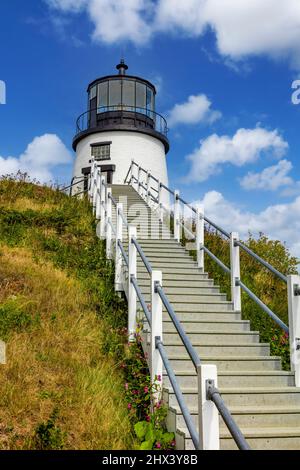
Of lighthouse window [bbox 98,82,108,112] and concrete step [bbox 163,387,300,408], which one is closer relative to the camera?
concrete step [bbox 163,387,300,408]

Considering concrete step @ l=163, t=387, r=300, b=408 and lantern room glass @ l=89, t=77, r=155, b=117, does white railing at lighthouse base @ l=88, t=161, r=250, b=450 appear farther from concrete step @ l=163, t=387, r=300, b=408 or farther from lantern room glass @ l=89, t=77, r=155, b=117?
lantern room glass @ l=89, t=77, r=155, b=117

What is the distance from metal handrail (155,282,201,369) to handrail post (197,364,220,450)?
0.72 ft

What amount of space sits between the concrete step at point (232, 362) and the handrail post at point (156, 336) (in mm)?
532

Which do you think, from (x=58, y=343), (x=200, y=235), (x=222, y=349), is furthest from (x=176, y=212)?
(x=58, y=343)

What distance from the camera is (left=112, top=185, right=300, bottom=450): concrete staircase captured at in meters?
4.63

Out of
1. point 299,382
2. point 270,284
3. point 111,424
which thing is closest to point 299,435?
point 299,382

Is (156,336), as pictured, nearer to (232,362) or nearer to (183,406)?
(232,362)

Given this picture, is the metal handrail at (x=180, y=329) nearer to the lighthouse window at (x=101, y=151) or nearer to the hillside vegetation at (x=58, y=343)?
the hillside vegetation at (x=58, y=343)

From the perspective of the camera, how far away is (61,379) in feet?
17.1

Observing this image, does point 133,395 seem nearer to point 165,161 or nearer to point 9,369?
point 9,369

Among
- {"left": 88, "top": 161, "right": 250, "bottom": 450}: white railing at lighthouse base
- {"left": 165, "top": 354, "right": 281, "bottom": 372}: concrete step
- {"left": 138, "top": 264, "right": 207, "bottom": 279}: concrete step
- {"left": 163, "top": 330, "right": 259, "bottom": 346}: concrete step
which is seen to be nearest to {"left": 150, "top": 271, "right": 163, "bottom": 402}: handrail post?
{"left": 88, "top": 161, "right": 250, "bottom": 450}: white railing at lighthouse base

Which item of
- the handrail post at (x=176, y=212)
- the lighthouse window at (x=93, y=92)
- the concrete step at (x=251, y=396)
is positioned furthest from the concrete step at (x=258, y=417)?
the lighthouse window at (x=93, y=92)

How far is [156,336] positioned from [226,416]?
2.52 metres
